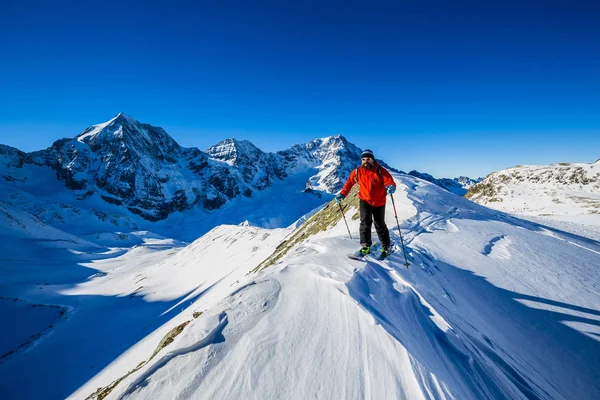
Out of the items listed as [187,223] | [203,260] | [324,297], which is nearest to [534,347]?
[324,297]

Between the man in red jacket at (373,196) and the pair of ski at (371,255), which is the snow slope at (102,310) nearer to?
the pair of ski at (371,255)

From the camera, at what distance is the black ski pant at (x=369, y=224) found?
305 inches

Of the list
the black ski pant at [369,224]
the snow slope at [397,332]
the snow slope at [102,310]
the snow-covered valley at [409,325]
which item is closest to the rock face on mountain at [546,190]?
the snow-covered valley at [409,325]

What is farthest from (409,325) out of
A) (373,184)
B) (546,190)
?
(546,190)

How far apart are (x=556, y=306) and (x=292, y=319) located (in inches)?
305

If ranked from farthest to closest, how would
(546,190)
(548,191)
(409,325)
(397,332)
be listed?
(546,190)
(548,191)
(409,325)
(397,332)

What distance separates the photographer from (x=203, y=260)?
121 ft

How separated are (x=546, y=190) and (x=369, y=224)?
130 feet

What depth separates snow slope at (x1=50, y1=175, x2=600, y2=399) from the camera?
10.6 ft

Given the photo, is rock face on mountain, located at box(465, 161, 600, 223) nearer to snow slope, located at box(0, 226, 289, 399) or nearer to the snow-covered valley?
the snow-covered valley

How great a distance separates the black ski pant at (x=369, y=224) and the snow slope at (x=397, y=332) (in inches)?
25.3

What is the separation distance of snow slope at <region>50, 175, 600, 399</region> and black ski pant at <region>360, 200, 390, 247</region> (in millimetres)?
643

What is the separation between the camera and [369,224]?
26.0 feet

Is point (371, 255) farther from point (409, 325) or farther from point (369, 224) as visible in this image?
point (409, 325)
